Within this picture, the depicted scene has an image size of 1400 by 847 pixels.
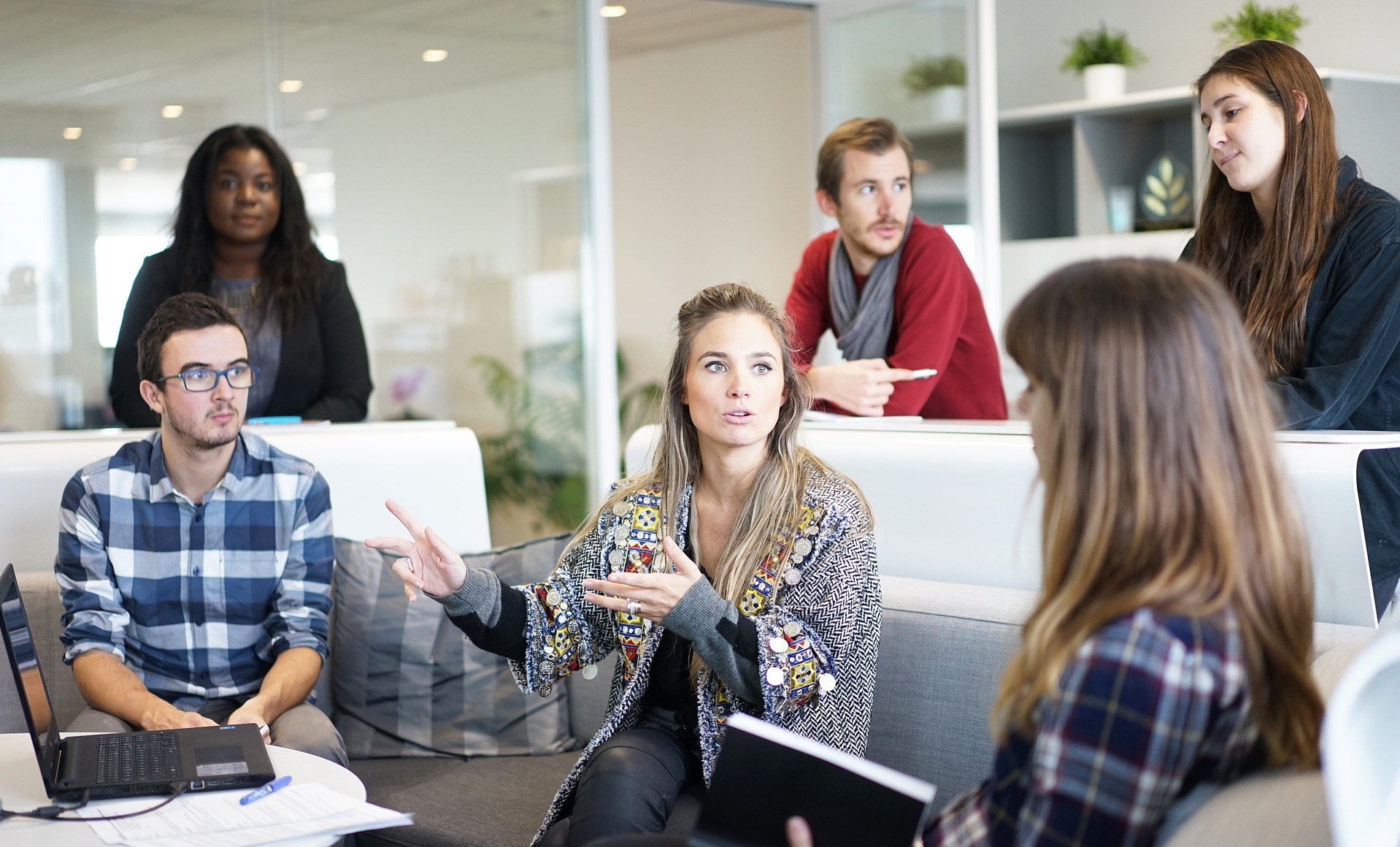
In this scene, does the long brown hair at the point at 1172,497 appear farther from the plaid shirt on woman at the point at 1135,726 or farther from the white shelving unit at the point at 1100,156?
the white shelving unit at the point at 1100,156

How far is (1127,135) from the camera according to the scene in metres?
4.91

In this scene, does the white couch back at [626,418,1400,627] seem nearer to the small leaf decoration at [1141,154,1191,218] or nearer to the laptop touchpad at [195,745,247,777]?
the laptop touchpad at [195,745,247,777]

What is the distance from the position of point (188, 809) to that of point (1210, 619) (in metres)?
1.14

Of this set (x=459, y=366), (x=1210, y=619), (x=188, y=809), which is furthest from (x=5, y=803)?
(x=459, y=366)

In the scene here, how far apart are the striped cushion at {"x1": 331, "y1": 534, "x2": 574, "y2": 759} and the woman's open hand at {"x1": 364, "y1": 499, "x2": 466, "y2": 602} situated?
0.72 meters

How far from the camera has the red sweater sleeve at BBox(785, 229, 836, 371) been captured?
3084mm

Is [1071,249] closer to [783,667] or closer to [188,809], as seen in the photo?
[783,667]

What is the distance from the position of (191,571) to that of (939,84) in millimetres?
3500

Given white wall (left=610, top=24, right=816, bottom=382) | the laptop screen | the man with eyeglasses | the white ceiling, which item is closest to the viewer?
the laptop screen

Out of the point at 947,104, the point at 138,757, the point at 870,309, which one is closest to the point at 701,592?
the point at 138,757

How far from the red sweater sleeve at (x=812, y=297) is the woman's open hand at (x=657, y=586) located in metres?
1.38

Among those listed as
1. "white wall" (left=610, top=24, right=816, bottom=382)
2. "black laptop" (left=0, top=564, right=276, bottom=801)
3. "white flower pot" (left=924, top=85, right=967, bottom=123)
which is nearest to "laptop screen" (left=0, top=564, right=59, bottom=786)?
"black laptop" (left=0, top=564, right=276, bottom=801)

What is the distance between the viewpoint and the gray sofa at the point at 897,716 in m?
1.96

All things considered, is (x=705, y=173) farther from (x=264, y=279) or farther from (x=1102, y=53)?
(x=264, y=279)
